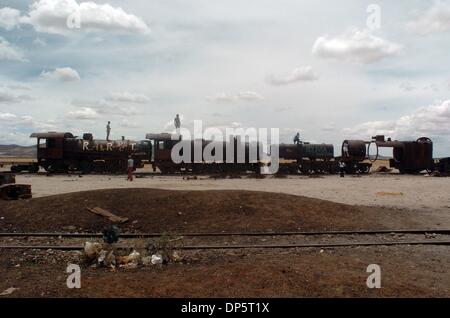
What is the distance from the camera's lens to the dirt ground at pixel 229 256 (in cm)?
610

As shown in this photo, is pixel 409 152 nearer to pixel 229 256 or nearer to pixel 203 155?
pixel 203 155

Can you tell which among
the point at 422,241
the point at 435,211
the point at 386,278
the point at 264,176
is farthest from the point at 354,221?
the point at 264,176

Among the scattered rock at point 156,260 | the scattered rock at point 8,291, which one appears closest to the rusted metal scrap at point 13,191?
the scattered rock at point 156,260

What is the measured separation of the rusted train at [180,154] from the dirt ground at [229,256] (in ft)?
67.4

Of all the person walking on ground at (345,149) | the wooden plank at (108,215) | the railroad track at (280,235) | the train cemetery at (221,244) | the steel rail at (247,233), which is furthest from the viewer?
the person walking on ground at (345,149)

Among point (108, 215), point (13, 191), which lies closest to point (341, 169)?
point (13, 191)

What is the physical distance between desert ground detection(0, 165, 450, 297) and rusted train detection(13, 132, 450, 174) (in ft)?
63.3

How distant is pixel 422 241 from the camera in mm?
9891

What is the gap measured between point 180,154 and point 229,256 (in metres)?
26.1

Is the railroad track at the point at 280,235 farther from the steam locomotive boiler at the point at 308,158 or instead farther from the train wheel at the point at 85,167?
the steam locomotive boiler at the point at 308,158

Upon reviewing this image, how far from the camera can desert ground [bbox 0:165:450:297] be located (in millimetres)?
6145

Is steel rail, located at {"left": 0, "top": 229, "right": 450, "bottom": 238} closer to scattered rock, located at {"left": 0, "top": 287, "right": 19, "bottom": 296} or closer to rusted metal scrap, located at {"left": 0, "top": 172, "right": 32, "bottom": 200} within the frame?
scattered rock, located at {"left": 0, "top": 287, "right": 19, "bottom": 296}

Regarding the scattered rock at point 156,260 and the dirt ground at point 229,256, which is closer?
the dirt ground at point 229,256

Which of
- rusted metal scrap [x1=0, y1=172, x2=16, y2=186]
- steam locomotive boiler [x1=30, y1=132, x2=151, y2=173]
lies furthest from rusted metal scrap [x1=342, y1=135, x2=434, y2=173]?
rusted metal scrap [x1=0, y1=172, x2=16, y2=186]
